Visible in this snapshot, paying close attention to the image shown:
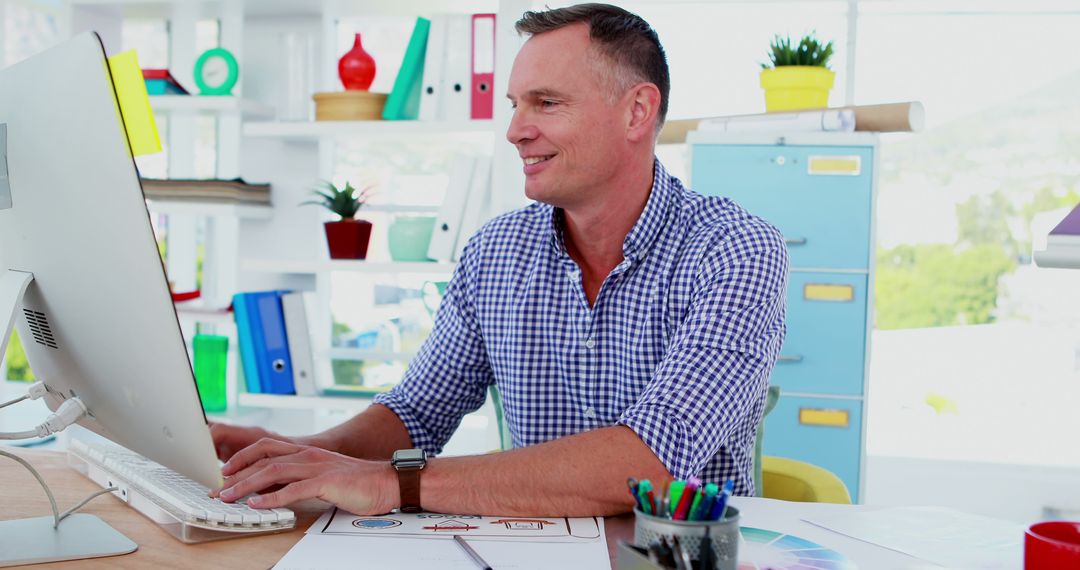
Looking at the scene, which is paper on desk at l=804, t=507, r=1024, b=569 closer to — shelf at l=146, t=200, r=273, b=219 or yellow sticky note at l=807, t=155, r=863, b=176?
yellow sticky note at l=807, t=155, r=863, b=176

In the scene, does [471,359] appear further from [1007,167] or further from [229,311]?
[1007,167]

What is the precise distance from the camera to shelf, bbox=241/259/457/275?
9.14 feet

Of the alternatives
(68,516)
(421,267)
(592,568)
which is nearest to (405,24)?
(421,267)

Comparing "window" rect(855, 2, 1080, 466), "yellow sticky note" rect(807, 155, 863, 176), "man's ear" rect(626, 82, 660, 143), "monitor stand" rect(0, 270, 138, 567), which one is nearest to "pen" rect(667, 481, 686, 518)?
"monitor stand" rect(0, 270, 138, 567)

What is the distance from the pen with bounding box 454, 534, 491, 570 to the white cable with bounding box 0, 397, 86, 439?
1.48 feet

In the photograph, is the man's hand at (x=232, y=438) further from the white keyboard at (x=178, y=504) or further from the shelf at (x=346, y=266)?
the shelf at (x=346, y=266)

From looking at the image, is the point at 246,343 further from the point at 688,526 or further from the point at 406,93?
the point at 688,526

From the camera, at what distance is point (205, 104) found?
2.96 meters

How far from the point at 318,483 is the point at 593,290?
648 millimetres

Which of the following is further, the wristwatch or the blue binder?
the blue binder

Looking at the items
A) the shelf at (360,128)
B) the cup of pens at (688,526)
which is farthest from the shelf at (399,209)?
the cup of pens at (688,526)

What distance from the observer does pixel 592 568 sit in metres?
0.98

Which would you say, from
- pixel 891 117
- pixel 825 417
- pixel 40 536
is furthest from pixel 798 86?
pixel 40 536

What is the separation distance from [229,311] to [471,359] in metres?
1.42
